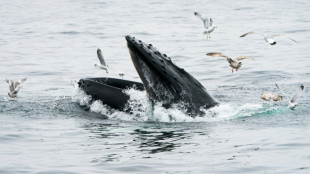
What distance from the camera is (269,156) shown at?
9.66 m

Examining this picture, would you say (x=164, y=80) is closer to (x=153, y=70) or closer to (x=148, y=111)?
(x=153, y=70)

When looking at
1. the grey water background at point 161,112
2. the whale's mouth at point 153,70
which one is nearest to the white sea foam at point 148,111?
the grey water background at point 161,112

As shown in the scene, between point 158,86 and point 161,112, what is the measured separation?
2.12 feet

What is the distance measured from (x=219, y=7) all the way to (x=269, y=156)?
35.2 metres

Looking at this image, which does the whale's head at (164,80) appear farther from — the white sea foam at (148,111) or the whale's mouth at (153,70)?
the white sea foam at (148,111)

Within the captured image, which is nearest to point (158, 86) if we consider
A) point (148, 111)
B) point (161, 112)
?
point (161, 112)

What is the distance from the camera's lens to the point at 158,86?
10852 mm

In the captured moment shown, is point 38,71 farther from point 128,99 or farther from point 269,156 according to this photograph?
point 269,156

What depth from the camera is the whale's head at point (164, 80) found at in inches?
417

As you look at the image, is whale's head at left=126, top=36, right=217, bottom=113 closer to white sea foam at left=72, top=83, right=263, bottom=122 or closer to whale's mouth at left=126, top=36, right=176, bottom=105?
whale's mouth at left=126, top=36, right=176, bottom=105

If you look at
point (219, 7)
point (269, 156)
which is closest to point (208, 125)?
point (269, 156)

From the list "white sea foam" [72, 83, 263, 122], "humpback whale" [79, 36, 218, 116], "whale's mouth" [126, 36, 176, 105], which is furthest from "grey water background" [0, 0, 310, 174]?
"whale's mouth" [126, 36, 176, 105]

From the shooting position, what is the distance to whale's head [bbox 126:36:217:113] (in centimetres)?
1059

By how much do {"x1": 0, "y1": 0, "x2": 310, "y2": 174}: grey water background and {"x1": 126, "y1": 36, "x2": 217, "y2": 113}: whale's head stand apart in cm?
32
